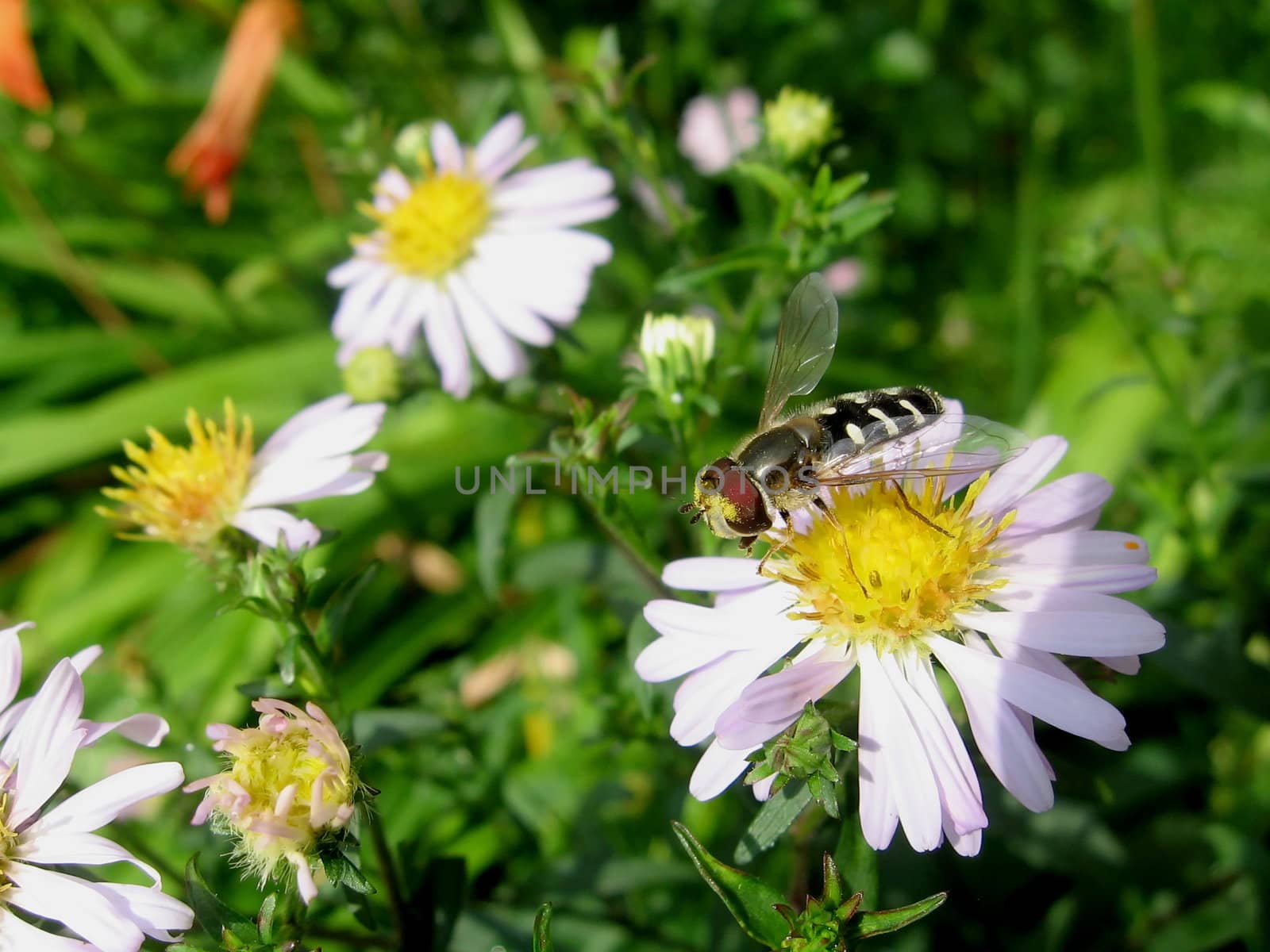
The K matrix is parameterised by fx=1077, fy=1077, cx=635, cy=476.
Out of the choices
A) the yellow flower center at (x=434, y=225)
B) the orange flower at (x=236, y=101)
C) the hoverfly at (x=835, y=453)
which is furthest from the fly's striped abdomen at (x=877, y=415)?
the orange flower at (x=236, y=101)

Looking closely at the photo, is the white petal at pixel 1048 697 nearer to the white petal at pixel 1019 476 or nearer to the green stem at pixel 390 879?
the white petal at pixel 1019 476

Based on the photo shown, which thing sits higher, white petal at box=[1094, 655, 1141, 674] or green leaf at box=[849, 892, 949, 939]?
white petal at box=[1094, 655, 1141, 674]

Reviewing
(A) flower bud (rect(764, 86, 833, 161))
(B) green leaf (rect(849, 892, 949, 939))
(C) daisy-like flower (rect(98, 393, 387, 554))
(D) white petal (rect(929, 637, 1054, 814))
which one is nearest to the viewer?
(B) green leaf (rect(849, 892, 949, 939))

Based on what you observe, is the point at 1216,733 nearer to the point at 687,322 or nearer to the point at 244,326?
the point at 687,322

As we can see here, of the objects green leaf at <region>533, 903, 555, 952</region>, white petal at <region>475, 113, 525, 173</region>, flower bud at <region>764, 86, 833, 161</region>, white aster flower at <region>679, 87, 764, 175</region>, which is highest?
white aster flower at <region>679, 87, 764, 175</region>

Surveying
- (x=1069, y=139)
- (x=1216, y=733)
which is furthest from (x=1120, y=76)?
(x=1216, y=733)

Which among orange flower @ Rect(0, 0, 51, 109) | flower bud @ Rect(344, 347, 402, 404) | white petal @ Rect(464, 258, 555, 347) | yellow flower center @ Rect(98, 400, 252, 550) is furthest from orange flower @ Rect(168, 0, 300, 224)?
yellow flower center @ Rect(98, 400, 252, 550)

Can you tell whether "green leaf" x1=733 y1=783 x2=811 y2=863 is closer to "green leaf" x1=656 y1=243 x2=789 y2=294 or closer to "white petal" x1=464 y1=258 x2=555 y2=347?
"green leaf" x1=656 y1=243 x2=789 y2=294
